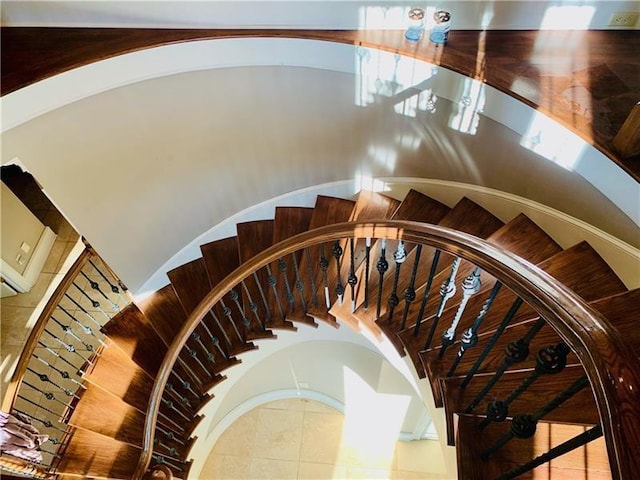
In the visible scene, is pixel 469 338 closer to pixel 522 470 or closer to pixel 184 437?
pixel 522 470

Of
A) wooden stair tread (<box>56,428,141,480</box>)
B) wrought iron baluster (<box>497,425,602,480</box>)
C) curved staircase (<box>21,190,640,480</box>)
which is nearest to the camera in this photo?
wrought iron baluster (<box>497,425,602,480</box>)

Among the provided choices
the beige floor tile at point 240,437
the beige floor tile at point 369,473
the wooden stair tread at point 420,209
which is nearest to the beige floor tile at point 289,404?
the beige floor tile at point 240,437

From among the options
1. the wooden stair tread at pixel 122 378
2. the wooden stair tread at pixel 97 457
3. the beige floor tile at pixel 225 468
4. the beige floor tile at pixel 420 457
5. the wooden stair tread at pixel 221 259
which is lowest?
the wooden stair tread at pixel 97 457

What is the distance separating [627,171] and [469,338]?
95cm

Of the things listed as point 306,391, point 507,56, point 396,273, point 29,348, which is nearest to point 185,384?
point 29,348

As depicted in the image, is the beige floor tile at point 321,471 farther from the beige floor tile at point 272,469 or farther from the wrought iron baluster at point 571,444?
the wrought iron baluster at point 571,444

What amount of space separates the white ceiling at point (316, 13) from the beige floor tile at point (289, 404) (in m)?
3.75

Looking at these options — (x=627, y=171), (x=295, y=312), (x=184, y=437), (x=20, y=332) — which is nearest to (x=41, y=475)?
(x=184, y=437)

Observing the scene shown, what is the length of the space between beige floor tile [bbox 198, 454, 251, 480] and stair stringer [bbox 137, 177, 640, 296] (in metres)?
1.92

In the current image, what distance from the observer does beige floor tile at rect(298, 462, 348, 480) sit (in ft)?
14.5

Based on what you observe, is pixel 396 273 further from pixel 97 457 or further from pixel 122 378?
pixel 97 457

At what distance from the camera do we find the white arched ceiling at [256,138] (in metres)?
2.40

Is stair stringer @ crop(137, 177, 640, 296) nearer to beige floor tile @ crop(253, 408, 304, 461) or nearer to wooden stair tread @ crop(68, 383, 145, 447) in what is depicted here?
wooden stair tread @ crop(68, 383, 145, 447)

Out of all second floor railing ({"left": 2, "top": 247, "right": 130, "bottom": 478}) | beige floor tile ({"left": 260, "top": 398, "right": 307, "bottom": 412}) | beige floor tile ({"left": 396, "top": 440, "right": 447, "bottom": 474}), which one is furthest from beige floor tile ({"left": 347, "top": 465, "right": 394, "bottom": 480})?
second floor railing ({"left": 2, "top": 247, "right": 130, "bottom": 478})
